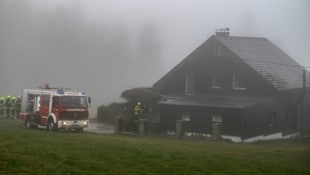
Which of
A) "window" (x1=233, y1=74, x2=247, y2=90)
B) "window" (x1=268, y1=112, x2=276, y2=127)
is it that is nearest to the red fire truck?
"window" (x1=233, y1=74, x2=247, y2=90)

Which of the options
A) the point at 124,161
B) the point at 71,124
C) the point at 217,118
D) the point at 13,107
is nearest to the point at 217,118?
the point at 217,118

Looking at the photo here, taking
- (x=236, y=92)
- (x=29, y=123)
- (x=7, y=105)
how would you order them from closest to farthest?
(x=29, y=123) < (x=236, y=92) < (x=7, y=105)

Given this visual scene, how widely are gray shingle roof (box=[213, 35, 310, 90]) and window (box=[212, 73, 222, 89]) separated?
2341 millimetres

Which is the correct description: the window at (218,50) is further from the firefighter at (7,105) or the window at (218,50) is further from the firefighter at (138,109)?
the firefighter at (7,105)

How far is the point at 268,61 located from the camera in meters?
35.8

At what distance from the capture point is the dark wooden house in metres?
31.0

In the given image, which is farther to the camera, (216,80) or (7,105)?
(7,105)

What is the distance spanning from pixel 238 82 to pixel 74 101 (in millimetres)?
11579

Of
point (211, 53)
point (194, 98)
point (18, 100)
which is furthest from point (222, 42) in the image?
point (18, 100)

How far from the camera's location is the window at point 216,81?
3484 cm

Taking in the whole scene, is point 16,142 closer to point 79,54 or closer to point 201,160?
point 201,160

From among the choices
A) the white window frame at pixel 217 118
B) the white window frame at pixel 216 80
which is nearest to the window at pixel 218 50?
the white window frame at pixel 216 80

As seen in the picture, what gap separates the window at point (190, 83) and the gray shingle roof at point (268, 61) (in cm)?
354

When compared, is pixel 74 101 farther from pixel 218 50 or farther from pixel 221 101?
pixel 218 50
